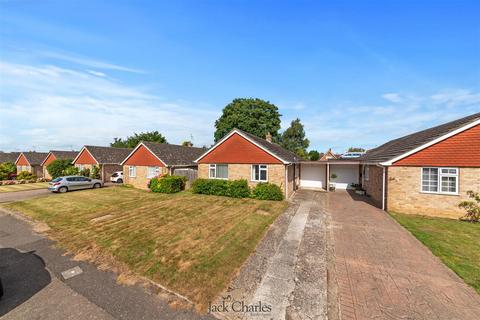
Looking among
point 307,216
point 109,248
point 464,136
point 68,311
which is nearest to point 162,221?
point 109,248

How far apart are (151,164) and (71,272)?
57.6 feet

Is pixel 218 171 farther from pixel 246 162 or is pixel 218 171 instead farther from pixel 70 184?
pixel 70 184

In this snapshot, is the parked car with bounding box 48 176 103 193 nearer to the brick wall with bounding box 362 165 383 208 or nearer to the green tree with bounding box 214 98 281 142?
the green tree with bounding box 214 98 281 142

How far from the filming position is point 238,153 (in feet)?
59.3

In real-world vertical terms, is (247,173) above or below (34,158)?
below

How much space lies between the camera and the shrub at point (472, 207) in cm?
1088

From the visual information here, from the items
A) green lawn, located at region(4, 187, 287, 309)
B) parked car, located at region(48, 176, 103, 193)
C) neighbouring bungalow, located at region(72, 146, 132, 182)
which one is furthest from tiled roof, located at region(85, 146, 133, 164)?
green lawn, located at region(4, 187, 287, 309)

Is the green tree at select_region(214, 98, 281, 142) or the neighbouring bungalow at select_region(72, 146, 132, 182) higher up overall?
the green tree at select_region(214, 98, 281, 142)

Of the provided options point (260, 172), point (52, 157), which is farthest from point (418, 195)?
point (52, 157)

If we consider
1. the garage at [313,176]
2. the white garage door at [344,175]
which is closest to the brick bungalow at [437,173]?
the garage at [313,176]

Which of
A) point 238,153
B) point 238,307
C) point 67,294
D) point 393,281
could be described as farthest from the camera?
point 238,153

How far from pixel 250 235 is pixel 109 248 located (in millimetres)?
5571

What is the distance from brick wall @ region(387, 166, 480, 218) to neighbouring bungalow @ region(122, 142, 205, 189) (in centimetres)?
1721

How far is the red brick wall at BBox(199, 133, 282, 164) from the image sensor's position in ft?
56.2
